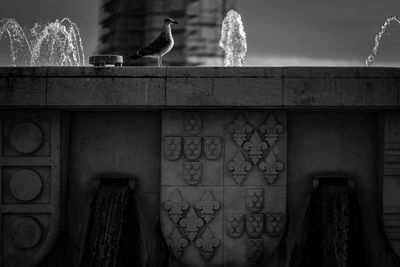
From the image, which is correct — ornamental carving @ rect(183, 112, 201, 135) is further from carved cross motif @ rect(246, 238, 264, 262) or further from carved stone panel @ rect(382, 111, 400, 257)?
carved stone panel @ rect(382, 111, 400, 257)

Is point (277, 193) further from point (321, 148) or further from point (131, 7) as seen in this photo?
point (131, 7)

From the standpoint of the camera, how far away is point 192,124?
948cm

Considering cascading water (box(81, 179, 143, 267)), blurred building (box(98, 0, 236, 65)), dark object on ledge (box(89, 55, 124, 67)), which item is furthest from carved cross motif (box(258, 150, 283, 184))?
blurred building (box(98, 0, 236, 65))

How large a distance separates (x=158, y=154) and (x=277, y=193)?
63.4 inches

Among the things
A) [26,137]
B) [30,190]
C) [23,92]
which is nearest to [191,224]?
[30,190]

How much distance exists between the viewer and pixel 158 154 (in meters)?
9.72

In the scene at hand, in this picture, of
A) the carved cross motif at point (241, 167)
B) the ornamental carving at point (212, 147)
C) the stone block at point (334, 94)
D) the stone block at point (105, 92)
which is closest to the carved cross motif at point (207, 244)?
the carved cross motif at point (241, 167)

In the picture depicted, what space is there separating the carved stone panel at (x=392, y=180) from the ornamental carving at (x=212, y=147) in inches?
81.7

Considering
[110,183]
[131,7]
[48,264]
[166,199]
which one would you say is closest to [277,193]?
[166,199]

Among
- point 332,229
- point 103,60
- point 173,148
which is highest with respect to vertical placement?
point 103,60

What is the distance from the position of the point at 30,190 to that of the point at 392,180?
455cm

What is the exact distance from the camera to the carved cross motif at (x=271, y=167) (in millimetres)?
9430

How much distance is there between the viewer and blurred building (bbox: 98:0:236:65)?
58.4m

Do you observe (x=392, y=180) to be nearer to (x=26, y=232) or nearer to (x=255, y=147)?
(x=255, y=147)
